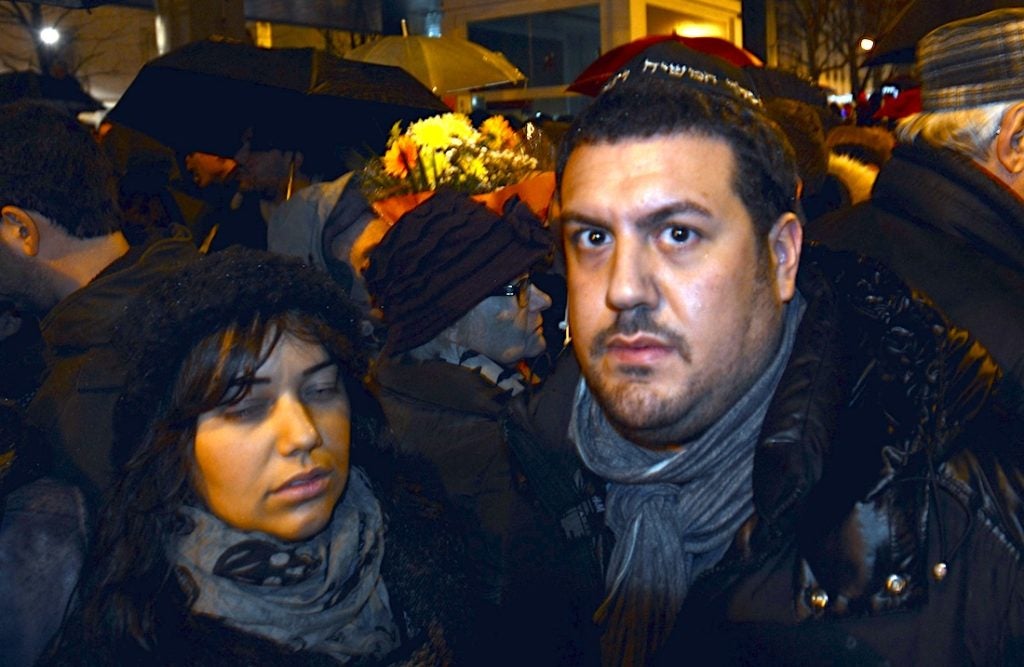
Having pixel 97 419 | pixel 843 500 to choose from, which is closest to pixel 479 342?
pixel 97 419

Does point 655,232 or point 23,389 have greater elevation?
point 655,232

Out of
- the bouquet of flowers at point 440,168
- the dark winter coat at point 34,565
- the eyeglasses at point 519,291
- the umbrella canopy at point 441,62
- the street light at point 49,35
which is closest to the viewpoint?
the dark winter coat at point 34,565

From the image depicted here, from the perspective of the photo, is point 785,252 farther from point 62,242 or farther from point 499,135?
point 499,135

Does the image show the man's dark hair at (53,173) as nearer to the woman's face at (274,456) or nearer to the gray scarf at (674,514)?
the woman's face at (274,456)

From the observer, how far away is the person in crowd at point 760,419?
73.7 inches

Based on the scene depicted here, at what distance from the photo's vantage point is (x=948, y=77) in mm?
3246

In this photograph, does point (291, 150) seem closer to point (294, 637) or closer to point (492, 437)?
point (492, 437)

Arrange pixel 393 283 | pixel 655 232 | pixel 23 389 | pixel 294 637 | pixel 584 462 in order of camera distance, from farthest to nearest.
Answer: pixel 393 283
pixel 23 389
pixel 294 637
pixel 584 462
pixel 655 232

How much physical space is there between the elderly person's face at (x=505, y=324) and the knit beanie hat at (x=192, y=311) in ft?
4.22

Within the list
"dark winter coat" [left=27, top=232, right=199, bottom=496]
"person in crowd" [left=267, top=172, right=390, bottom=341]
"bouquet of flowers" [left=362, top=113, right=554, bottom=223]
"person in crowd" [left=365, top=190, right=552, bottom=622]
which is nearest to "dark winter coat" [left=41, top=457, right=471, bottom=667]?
"dark winter coat" [left=27, top=232, right=199, bottom=496]

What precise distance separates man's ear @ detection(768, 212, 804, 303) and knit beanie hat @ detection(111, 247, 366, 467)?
1004 millimetres

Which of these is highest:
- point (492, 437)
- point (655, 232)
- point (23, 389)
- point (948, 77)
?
point (948, 77)

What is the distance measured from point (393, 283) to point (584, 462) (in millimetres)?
1704

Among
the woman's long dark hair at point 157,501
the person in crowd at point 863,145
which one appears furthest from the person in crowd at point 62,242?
the person in crowd at point 863,145
